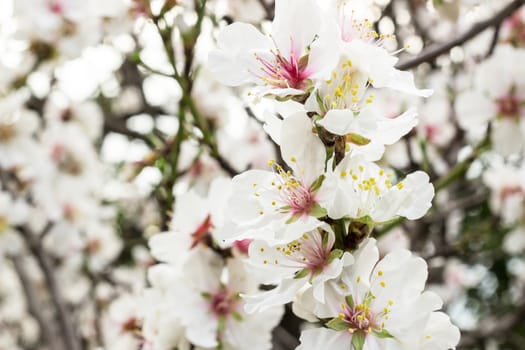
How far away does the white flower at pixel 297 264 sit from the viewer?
2.00 feet

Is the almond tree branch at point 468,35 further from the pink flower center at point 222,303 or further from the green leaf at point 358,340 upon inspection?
the green leaf at point 358,340

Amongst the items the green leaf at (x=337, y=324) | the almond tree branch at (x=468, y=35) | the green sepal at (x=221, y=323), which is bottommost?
the green sepal at (x=221, y=323)

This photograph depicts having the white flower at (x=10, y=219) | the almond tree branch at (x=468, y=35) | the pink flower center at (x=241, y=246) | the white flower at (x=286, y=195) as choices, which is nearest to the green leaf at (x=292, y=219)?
the white flower at (x=286, y=195)

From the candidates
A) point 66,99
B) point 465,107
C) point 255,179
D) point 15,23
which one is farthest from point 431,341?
point 66,99

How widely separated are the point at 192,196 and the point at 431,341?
402 millimetres

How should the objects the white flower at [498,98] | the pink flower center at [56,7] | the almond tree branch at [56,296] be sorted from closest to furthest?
the white flower at [498,98], the pink flower center at [56,7], the almond tree branch at [56,296]

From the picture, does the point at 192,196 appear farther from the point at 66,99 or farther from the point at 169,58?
the point at 66,99

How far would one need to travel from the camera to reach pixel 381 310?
0.64 m

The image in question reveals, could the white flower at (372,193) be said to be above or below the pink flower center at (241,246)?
above

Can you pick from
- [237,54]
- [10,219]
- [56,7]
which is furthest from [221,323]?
[10,219]

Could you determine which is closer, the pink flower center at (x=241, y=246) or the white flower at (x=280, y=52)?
the white flower at (x=280, y=52)

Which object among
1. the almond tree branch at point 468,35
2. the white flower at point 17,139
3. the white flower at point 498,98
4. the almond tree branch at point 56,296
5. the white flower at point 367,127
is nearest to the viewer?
the white flower at point 367,127

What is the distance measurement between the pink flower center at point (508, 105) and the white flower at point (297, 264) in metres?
0.83

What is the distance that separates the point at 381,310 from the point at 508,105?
84cm
